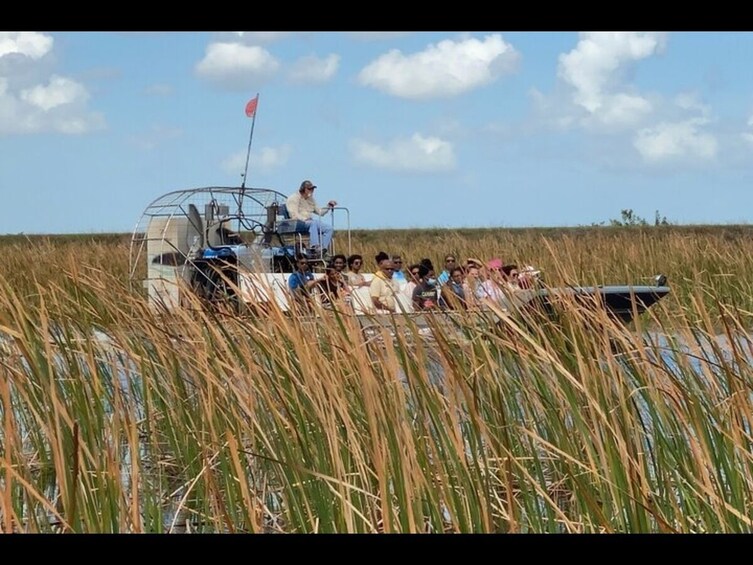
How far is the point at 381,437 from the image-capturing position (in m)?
3.52

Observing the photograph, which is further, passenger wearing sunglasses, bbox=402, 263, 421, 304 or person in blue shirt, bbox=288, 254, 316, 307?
passenger wearing sunglasses, bbox=402, 263, 421, 304

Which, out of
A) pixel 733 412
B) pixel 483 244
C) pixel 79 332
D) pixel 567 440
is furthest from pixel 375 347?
pixel 483 244

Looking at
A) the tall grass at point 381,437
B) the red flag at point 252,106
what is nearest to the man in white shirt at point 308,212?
the red flag at point 252,106

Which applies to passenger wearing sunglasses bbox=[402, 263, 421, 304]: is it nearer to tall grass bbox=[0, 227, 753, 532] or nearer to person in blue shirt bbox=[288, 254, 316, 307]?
person in blue shirt bbox=[288, 254, 316, 307]

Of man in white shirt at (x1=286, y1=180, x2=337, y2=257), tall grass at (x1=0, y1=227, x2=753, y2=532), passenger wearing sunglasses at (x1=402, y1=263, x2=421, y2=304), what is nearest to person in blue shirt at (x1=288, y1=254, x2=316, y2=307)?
tall grass at (x1=0, y1=227, x2=753, y2=532)

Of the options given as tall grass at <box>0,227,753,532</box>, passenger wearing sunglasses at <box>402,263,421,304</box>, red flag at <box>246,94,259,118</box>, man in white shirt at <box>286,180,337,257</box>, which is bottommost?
tall grass at <box>0,227,753,532</box>

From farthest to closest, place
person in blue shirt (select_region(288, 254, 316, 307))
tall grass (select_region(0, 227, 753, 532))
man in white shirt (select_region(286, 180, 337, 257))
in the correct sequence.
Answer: man in white shirt (select_region(286, 180, 337, 257)), person in blue shirt (select_region(288, 254, 316, 307)), tall grass (select_region(0, 227, 753, 532))

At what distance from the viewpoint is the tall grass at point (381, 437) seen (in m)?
3.37

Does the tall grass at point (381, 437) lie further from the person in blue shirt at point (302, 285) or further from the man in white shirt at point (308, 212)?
the man in white shirt at point (308, 212)

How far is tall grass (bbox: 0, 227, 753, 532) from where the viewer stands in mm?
3371

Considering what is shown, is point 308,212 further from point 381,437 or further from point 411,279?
point 381,437
